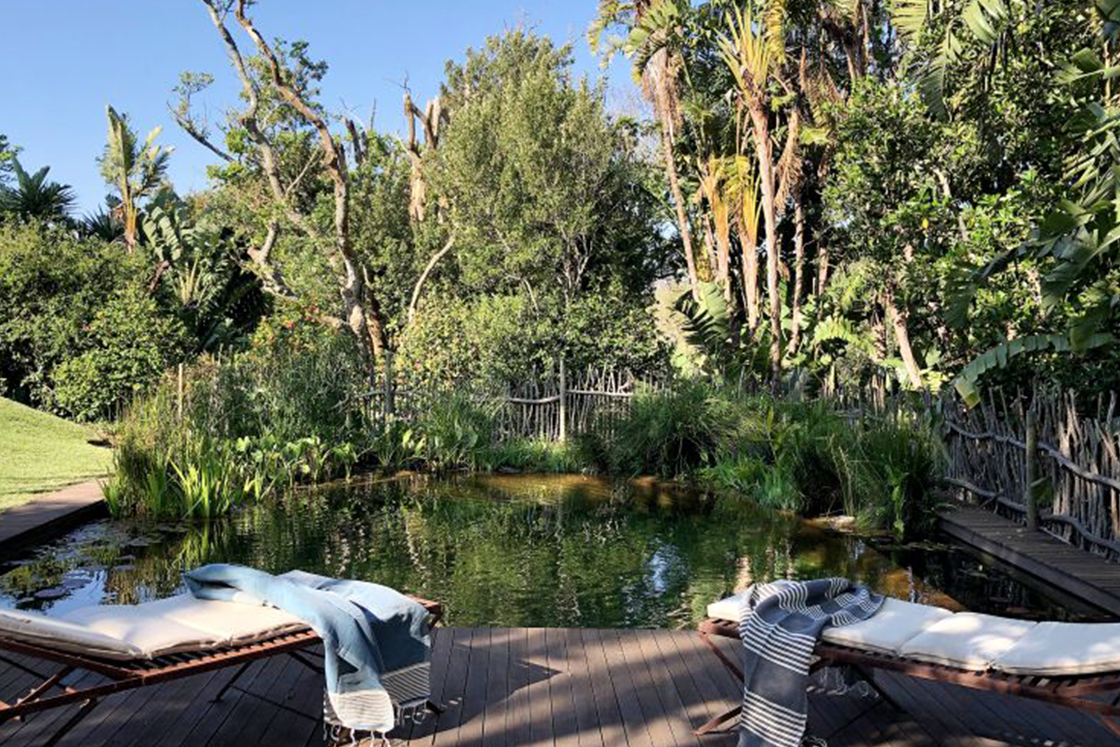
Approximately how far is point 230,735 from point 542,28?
67.3 feet

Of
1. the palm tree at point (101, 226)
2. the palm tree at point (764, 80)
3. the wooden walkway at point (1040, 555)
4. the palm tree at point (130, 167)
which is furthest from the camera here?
the palm tree at point (101, 226)

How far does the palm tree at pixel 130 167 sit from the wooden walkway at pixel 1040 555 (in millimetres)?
16557

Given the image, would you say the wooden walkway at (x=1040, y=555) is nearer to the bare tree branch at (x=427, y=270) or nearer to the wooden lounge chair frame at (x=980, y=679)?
the wooden lounge chair frame at (x=980, y=679)

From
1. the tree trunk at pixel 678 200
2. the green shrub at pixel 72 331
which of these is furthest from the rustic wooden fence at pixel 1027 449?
the green shrub at pixel 72 331

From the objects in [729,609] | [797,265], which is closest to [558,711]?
[729,609]

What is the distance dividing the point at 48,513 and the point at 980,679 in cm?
722

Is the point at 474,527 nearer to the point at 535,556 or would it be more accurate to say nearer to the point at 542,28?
the point at 535,556

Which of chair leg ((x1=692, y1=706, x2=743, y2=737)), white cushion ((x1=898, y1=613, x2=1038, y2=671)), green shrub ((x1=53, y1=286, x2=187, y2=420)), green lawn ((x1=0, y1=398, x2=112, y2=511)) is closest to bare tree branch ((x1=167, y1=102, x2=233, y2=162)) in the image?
green shrub ((x1=53, y1=286, x2=187, y2=420))

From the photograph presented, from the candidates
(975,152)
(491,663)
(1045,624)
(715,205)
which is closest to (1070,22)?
(975,152)

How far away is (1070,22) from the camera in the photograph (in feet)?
31.0

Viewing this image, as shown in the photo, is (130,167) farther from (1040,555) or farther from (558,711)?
(558,711)

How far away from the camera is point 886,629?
3205 mm

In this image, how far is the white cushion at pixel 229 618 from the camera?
3240 millimetres

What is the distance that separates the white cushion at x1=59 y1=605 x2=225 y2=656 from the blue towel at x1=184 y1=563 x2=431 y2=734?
27cm
